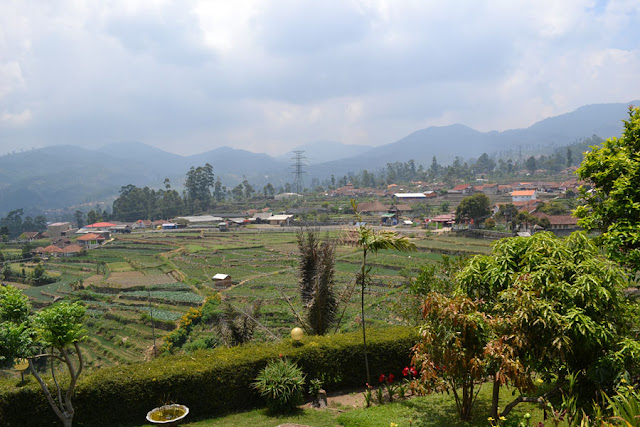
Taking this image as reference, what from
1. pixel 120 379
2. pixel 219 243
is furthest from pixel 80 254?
pixel 120 379

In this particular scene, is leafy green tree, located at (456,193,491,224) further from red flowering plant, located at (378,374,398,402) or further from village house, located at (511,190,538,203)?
red flowering plant, located at (378,374,398,402)

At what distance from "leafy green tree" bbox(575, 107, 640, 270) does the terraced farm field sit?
14.0 feet

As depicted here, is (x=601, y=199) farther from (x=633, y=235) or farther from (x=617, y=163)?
(x=633, y=235)

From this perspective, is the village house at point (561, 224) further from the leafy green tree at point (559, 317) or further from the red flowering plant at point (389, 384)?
the leafy green tree at point (559, 317)

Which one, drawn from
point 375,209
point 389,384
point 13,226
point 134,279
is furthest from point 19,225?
point 389,384

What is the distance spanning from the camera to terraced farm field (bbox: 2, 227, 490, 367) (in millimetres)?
18781

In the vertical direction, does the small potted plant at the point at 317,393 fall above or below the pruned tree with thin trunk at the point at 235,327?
below

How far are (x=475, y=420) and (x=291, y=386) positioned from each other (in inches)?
119

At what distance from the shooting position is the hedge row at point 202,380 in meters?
6.41

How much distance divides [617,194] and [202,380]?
7.71 m

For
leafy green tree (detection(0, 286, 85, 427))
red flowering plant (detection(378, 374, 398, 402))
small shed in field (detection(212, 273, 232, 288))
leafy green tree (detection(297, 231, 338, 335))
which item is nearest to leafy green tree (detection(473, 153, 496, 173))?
small shed in field (detection(212, 273, 232, 288))

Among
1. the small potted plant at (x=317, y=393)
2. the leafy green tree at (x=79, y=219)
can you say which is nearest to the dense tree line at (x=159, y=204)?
the leafy green tree at (x=79, y=219)

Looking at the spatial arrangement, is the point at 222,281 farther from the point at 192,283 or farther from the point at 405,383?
the point at 405,383

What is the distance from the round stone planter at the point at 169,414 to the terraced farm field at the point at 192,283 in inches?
139
